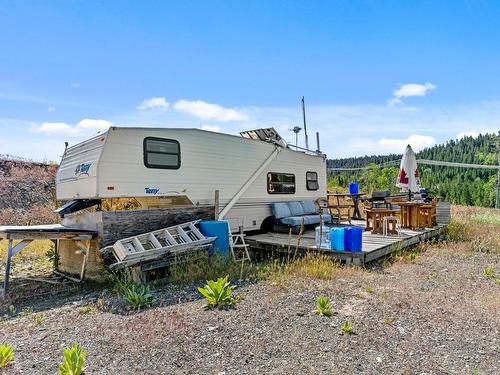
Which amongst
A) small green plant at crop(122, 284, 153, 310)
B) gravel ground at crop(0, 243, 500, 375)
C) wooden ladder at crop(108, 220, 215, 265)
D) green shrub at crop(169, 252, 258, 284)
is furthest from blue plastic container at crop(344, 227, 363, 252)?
small green plant at crop(122, 284, 153, 310)

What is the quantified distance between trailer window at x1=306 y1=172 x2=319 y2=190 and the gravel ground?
6265 millimetres

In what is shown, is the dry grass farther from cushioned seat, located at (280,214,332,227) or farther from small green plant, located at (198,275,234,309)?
small green plant, located at (198,275,234,309)

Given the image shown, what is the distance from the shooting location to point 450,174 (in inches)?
3022

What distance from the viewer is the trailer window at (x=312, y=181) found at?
470 inches

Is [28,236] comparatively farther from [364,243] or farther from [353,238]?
[364,243]

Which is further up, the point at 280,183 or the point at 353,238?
the point at 280,183

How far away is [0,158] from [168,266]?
16869 millimetres

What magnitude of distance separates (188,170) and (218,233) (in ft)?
5.11

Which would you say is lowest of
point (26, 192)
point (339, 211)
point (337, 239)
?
point (337, 239)

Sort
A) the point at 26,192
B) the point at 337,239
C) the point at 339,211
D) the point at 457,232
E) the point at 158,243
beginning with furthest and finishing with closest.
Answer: the point at 26,192
the point at 339,211
the point at 457,232
the point at 337,239
the point at 158,243

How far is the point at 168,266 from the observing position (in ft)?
22.1

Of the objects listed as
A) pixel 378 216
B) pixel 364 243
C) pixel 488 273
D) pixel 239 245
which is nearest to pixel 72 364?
pixel 239 245

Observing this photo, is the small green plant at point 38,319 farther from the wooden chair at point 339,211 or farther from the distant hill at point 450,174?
the distant hill at point 450,174

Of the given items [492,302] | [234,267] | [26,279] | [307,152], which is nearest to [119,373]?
[234,267]
